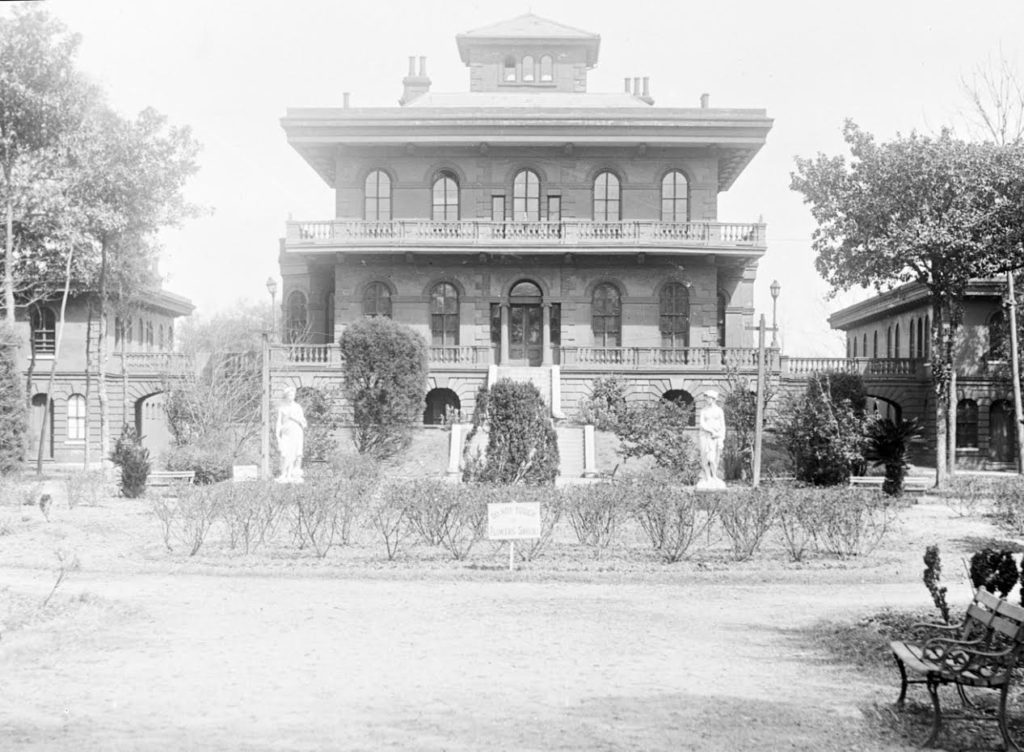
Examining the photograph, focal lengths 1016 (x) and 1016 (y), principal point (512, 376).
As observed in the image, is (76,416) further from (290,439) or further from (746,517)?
(746,517)

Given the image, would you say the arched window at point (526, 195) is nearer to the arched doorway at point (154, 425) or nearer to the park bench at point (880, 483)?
the park bench at point (880, 483)

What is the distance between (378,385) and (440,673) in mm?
22226

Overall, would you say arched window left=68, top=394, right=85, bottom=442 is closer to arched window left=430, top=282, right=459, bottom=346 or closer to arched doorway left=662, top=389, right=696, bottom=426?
arched window left=430, top=282, right=459, bottom=346

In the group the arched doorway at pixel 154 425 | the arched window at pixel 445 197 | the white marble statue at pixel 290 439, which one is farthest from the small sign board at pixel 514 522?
the arched doorway at pixel 154 425

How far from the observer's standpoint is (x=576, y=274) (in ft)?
121

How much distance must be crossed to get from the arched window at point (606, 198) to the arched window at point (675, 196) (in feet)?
5.86

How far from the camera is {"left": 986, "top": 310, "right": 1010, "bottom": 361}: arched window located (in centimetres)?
3812

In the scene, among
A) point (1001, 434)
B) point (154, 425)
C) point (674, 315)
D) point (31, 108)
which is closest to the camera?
point (31, 108)

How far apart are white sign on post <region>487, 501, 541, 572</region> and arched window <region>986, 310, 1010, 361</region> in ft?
98.8

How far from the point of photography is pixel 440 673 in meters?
8.38

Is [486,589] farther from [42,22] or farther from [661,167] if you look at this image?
[661,167]

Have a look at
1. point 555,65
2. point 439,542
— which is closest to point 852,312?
point 555,65

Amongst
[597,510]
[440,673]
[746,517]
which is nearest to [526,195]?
[597,510]

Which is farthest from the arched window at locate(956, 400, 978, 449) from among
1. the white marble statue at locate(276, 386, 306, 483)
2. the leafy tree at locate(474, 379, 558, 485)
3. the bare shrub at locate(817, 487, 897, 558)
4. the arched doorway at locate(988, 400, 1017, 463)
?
the white marble statue at locate(276, 386, 306, 483)
